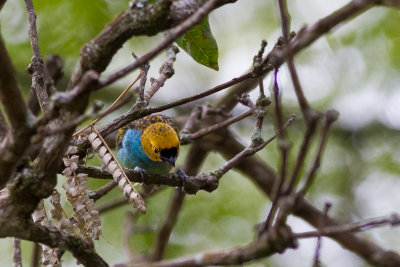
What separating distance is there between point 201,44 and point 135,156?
102 inches

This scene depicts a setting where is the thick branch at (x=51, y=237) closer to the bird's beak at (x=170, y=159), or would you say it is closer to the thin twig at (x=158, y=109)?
the thin twig at (x=158, y=109)

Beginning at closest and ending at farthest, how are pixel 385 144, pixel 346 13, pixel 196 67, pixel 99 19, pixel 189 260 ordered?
pixel 346 13, pixel 189 260, pixel 99 19, pixel 385 144, pixel 196 67

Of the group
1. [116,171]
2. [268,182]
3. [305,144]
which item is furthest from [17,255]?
[268,182]

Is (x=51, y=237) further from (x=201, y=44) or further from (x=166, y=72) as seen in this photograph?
(x=166, y=72)

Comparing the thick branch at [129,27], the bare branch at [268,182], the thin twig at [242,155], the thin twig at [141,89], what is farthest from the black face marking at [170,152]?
the thick branch at [129,27]

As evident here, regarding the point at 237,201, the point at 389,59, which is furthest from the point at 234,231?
the point at 389,59

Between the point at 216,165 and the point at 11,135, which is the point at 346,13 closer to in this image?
the point at 11,135

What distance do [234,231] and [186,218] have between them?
564mm

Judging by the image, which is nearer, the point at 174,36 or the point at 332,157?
the point at 174,36

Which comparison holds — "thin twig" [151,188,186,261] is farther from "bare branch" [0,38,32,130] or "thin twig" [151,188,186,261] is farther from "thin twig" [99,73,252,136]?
"bare branch" [0,38,32,130]

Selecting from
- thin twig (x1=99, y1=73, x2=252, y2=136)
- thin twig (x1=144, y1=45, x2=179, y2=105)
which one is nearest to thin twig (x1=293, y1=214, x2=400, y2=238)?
thin twig (x1=99, y1=73, x2=252, y2=136)

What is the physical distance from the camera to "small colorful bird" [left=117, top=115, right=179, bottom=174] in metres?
5.28

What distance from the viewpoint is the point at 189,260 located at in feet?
5.94

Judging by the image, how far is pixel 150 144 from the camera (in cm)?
550
